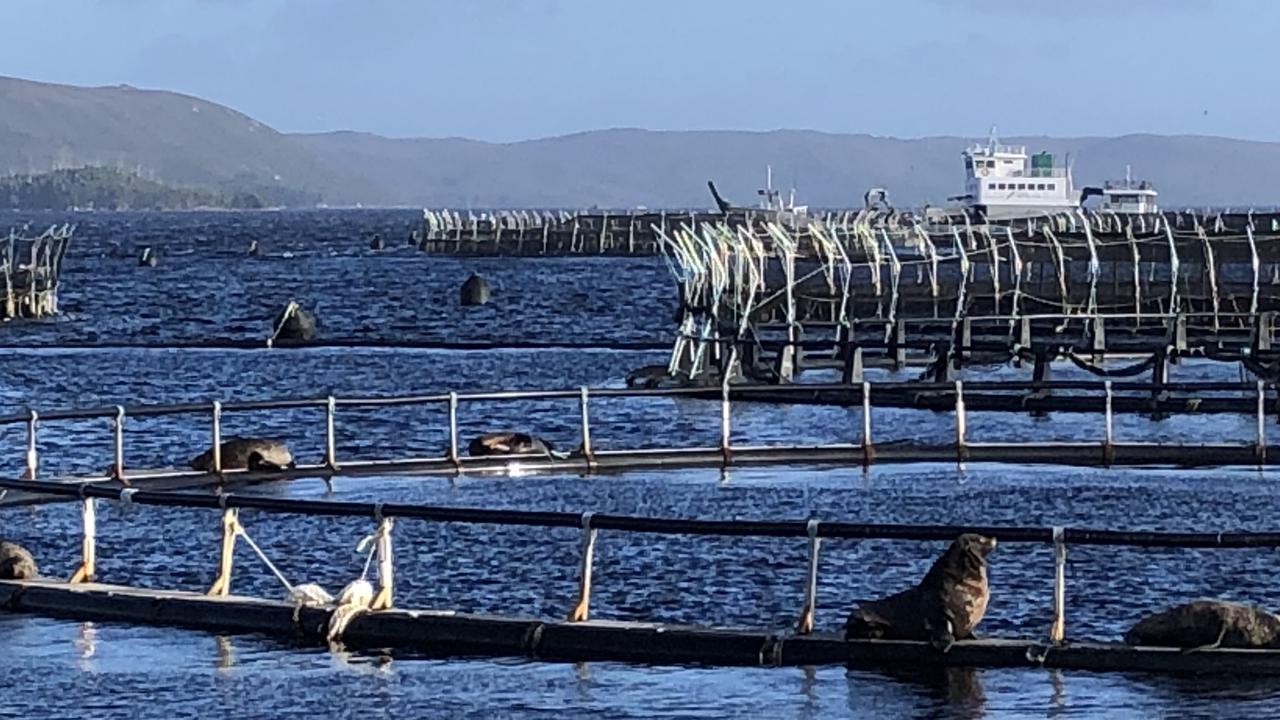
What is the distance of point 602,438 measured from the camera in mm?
47938

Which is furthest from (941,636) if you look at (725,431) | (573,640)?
(725,431)

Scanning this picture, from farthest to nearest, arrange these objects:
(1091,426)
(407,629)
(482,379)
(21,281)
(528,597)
Result: (21,281)
(482,379)
(1091,426)
(528,597)
(407,629)

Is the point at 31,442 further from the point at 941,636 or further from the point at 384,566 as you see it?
the point at 941,636

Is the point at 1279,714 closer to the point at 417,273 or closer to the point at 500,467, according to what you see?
the point at 500,467

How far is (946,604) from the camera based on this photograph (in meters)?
19.8

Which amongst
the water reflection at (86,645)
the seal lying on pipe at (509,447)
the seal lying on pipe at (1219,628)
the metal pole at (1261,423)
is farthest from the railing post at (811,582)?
the seal lying on pipe at (509,447)

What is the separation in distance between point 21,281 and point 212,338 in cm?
1474

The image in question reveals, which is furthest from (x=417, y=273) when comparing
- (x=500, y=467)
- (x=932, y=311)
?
(x=500, y=467)

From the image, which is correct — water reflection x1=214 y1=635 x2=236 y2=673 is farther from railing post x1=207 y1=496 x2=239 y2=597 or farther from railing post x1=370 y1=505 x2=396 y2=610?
railing post x1=370 y1=505 x2=396 y2=610

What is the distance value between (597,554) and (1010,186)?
147 meters

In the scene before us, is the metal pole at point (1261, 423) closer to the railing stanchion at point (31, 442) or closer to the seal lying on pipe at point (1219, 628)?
the railing stanchion at point (31, 442)

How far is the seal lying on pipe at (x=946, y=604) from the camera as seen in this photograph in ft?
64.6

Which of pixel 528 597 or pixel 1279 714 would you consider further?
pixel 528 597

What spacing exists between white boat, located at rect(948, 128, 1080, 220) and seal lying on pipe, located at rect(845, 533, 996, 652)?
5955 inches
